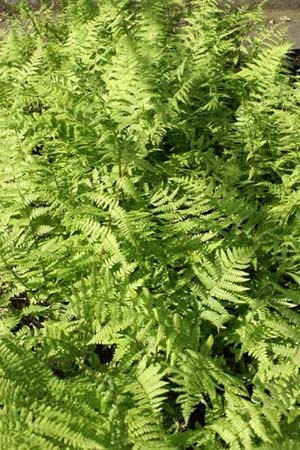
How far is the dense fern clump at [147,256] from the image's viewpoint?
2.21 metres

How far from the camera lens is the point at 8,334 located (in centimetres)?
255

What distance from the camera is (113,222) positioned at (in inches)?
120

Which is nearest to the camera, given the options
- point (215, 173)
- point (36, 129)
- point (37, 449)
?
point (37, 449)

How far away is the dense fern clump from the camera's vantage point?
221 cm

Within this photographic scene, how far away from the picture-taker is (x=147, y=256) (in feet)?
9.80

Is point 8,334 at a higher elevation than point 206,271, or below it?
higher

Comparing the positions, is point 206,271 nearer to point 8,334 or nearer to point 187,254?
point 187,254

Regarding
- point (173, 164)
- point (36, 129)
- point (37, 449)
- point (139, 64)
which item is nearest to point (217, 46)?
point (139, 64)

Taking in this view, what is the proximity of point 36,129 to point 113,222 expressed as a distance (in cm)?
126

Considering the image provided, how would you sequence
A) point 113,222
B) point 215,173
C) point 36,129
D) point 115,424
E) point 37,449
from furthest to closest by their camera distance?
point 36,129
point 215,173
point 113,222
point 115,424
point 37,449

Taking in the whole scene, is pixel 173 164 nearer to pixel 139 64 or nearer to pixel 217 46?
pixel 139 64

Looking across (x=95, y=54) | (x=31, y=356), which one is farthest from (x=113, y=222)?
(x=95, y=54)

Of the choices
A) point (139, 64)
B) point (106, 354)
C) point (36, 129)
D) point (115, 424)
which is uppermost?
point (139, 64)

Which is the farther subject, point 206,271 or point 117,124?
point 117,124
